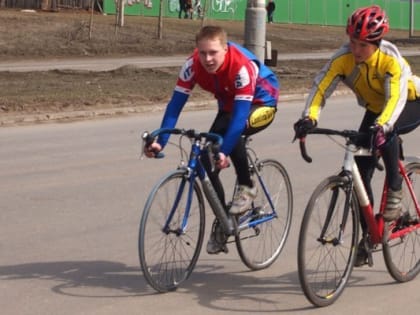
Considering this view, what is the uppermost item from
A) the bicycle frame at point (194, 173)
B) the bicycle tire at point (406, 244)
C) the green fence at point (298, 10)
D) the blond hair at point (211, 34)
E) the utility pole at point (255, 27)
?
the green fence at point (298, 10)

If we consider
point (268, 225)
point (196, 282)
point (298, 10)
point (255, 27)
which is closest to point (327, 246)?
point (196, 282)

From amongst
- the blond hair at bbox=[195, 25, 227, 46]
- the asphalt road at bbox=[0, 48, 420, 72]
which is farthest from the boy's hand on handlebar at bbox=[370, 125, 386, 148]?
the asphalt road at bbox=[0, 48, 420, 72]

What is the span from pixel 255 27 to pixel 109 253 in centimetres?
1355

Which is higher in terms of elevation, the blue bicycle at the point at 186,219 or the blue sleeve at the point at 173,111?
the blue sleeve at the point at 173,111

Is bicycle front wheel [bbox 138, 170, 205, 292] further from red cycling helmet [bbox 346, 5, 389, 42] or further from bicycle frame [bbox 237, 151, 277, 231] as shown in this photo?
red cycling helmet [bbox 346, 5, 389, 42]

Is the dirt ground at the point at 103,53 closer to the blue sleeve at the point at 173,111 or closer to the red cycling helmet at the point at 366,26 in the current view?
the blue sleeve at the point at 173,111

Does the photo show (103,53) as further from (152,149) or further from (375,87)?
(375,87)

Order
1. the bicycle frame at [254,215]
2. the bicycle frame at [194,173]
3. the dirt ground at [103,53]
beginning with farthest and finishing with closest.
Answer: the dirt ground at [103,53] < the bicycle frame at [254,215] < the bicycle frame at [194,173]

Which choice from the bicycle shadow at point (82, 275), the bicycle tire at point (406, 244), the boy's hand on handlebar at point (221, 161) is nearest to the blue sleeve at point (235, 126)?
the boy's hand on handlebar at point (221, 161)

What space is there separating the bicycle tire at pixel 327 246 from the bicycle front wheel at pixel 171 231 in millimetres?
831

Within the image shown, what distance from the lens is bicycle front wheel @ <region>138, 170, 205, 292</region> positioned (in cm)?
633

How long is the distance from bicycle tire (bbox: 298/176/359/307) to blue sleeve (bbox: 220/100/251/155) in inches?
25.5

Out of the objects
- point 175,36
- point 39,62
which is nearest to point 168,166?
point 39,62

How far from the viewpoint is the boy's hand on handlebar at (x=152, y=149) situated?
6.50 m
